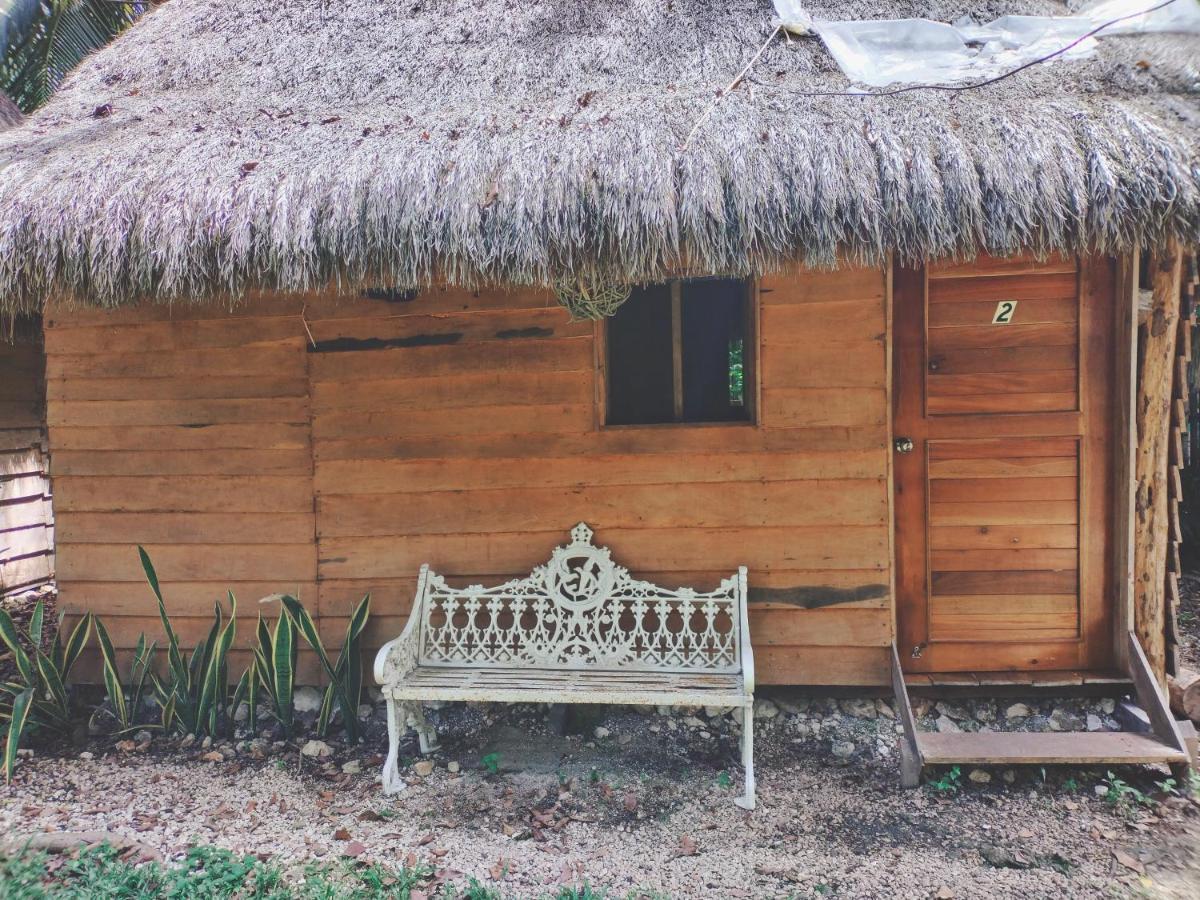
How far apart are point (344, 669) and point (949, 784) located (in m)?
2.64

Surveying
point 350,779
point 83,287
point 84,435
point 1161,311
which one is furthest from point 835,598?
point 84,435

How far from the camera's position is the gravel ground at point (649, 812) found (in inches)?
94.3

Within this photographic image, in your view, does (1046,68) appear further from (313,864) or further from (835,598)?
(313,864)

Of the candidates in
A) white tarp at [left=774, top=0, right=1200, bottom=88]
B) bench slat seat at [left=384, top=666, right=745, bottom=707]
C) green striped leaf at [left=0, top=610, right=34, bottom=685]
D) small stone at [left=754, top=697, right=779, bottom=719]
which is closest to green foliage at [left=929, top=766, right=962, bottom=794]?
small stone at [left=754, top=697, right=779, bottom=719]

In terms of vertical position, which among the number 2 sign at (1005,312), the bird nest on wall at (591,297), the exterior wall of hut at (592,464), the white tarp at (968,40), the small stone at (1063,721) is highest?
the white tarp at (968,40)

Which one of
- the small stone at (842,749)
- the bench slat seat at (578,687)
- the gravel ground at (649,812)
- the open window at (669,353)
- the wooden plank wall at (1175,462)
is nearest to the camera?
the gravel ground at (649,812)

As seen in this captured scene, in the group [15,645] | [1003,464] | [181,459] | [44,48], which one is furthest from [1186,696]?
[44,48]

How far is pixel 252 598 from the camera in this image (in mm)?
3645

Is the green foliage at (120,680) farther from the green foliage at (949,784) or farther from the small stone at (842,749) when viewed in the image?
the green foliage at (949,784)

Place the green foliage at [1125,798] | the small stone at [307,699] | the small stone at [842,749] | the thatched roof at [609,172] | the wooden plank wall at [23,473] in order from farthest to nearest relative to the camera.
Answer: the wooden plank wall at [23,473] < the small stone at [307,699] < the small stone at [842,749] < the green foliage at [1125,798] < the thatched roof at [609,172]

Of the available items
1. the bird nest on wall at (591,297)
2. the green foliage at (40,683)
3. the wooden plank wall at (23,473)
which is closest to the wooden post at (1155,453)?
the bird nest on wall at (591,297)

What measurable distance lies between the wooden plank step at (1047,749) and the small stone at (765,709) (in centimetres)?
68

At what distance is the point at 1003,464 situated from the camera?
11.0ft

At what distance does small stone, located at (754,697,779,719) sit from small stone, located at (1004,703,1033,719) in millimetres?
1032
